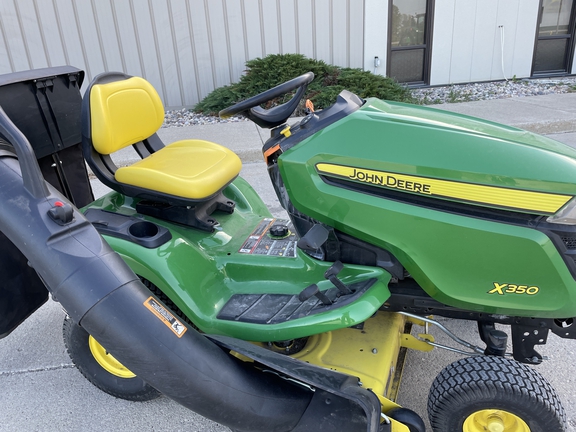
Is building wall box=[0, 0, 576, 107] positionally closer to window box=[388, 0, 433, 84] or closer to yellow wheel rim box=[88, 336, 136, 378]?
window box=[388, 0, 433, 84]

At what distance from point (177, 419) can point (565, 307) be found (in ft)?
4.83

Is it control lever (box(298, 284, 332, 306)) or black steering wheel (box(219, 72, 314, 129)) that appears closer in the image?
control lever (box(298, 284, 332, 306))

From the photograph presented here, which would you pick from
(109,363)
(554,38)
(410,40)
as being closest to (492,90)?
(410,40)

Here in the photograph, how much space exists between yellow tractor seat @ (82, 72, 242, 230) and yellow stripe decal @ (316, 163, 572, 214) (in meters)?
0.67

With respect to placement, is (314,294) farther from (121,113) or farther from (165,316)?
(121,113)

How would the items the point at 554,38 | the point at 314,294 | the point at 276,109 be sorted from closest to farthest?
1. the point at 314,294
2. the point at 276,109
3. the point at 554,38

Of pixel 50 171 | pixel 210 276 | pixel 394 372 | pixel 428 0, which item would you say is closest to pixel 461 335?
pixel 394 372

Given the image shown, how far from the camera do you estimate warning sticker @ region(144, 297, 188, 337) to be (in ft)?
4.59

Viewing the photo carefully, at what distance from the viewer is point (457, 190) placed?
4.81 ft

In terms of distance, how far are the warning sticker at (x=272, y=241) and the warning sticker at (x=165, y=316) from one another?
0.59m

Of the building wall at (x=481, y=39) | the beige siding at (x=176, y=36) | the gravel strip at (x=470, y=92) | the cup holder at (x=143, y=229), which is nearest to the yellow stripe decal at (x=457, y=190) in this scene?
the cup holder at (x=143, y=229)

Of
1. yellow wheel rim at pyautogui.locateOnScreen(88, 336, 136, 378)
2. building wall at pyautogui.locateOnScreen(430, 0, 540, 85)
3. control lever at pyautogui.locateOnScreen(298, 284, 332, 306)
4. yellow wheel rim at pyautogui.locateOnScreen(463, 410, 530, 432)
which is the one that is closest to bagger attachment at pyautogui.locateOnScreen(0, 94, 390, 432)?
control lever at pyautogui.locateOnScreen(298, 284, 332, 306)

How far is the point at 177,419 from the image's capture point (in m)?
1.95

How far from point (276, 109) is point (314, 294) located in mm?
699
